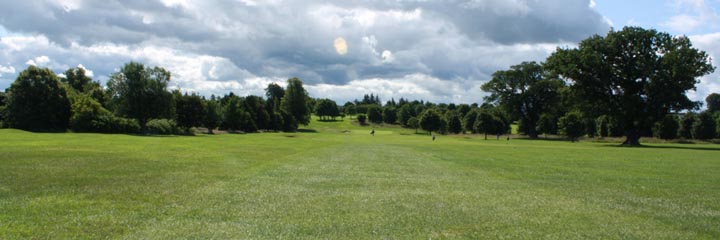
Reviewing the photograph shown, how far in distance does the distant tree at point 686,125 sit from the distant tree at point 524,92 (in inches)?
991

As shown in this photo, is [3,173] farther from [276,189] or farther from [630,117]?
[630,117]

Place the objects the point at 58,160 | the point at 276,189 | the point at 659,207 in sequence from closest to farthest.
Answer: the point at 659,207 < the point at 276,189 < the point at 58,160

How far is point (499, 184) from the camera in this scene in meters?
16.6

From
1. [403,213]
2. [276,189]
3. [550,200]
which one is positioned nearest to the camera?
[403,213]

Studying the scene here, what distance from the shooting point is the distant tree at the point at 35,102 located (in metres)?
59.6

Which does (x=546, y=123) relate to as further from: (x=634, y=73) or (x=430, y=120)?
(x=634, y=73)

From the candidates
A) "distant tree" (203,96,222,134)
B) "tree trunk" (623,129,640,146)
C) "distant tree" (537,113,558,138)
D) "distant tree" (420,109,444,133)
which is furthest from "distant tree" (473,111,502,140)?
"distant tree" (203,96,222,134)

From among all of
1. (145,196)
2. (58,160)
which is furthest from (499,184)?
(58,160)

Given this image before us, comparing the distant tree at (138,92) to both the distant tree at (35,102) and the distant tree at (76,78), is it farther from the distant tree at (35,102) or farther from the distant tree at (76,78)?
the distant tree at (76,78)

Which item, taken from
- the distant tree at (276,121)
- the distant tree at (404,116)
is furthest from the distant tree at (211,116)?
the distant tree at (404,116)

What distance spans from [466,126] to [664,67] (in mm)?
77468

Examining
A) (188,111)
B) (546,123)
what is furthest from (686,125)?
(188,111)

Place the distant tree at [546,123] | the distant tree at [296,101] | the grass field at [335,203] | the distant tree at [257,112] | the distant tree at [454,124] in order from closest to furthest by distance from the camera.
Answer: the grass field at [335,203]
the distant tree at [546,123]
the distant tree at [257,112]
the distant tree at [454,124]
the distant tree at [296,101]

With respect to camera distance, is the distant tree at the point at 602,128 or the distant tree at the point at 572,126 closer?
the distant tree at the point at 572,126
